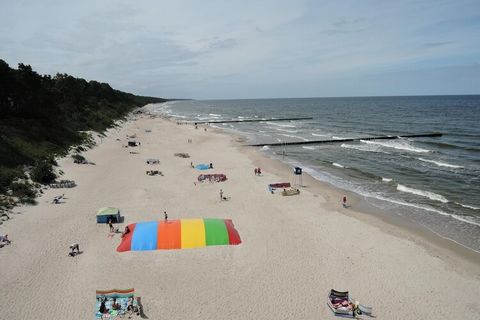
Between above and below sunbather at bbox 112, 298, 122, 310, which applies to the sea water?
above

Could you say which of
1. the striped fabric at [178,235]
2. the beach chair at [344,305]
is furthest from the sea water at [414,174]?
the striped fabric at [178,235]

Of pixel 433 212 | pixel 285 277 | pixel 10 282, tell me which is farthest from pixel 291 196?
pixel 10 282

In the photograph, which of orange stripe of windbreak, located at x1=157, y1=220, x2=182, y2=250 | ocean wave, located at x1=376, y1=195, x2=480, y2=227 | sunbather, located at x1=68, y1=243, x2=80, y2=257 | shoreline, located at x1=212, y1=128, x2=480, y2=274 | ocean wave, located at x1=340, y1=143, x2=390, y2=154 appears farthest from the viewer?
ocean wave, located at x1=340, y1=143, x2=390, y2=154

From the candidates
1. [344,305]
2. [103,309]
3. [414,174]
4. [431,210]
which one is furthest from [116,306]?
[414,174]

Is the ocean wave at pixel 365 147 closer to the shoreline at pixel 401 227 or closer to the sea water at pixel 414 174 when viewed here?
the sea water at pixel 414 174

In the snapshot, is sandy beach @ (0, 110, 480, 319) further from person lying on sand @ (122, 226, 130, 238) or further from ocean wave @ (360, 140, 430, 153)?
ocean wave @ (360, 140, 430, 153)

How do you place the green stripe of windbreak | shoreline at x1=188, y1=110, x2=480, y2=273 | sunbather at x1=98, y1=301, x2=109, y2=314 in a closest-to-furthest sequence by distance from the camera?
1. sunbather at x1=98, y1=301, x2=109, y2=314
2. shoreline at x1=188, y1=110, x2=480, y2=273
3. the green stripe of windbreak

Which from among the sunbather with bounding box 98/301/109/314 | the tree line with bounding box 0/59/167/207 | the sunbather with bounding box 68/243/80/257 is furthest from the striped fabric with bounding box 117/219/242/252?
the tree line with bounding box 0/59/167/207
